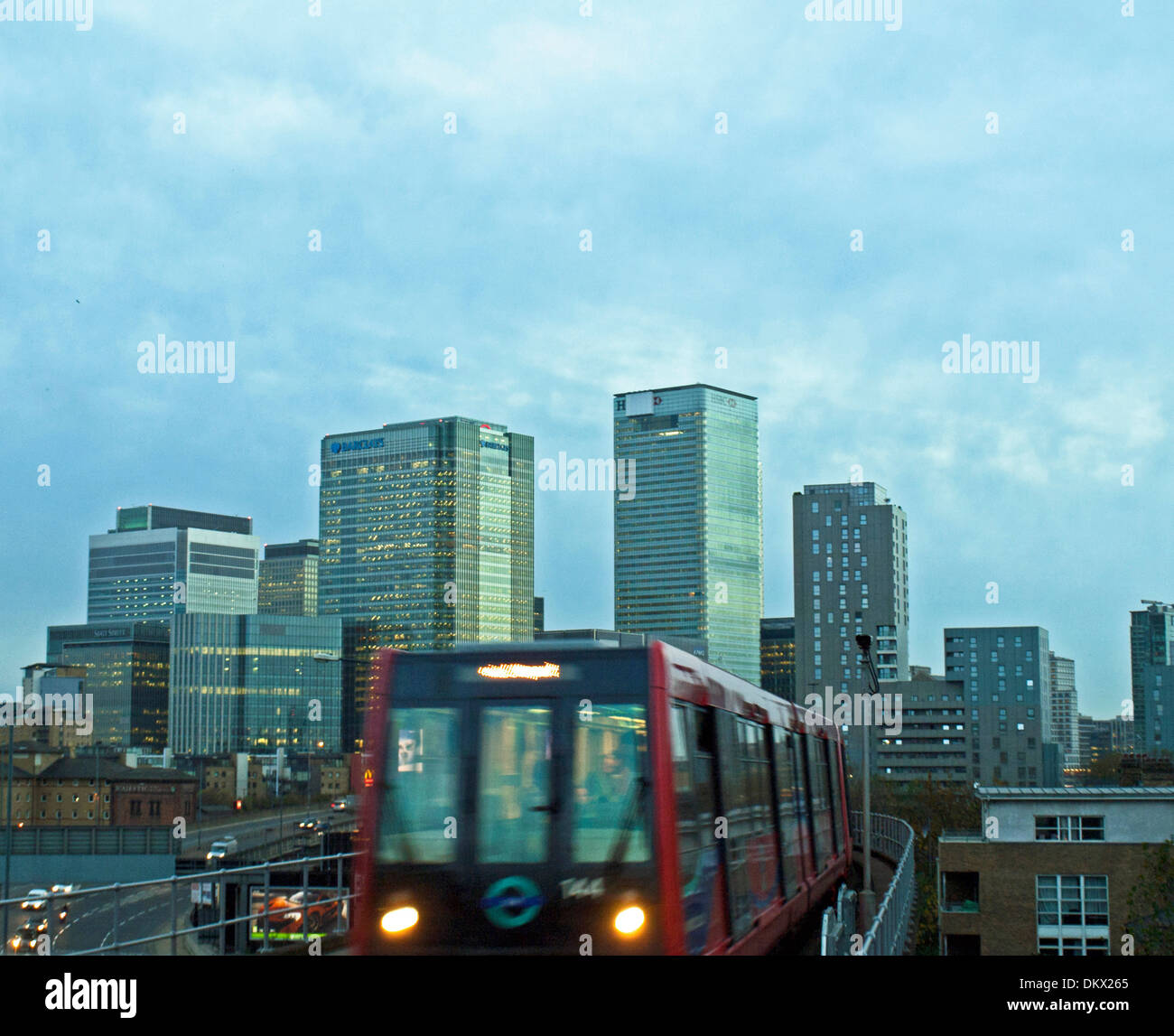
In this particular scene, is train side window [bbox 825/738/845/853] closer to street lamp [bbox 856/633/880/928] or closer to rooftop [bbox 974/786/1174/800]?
street lamp [bbox 856/633/880/928]

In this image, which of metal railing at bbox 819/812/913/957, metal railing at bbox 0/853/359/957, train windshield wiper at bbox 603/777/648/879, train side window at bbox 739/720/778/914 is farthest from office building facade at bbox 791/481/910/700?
train windshield wiper at bbox 603/777/648/879

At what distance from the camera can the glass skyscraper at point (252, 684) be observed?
17038cm

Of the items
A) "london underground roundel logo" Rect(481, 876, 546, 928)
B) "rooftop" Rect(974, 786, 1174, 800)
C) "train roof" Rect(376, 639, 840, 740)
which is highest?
"train roof" Rect(376, 639, 840, 740)

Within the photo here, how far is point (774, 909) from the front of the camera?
15.4m

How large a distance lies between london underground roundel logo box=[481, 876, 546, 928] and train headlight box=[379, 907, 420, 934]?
58 cm

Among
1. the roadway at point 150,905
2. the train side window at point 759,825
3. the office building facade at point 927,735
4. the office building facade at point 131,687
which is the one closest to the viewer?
the roadway at point 150,905

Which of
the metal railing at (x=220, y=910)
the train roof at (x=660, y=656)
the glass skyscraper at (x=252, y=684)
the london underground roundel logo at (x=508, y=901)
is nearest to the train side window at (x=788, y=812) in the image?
the train roof at (x=660, y=656)

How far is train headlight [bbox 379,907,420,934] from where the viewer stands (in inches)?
392

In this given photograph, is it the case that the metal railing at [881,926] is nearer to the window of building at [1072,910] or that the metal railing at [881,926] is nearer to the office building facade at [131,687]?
the window of building at [1072,910]

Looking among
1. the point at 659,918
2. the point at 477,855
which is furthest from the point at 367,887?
the point at 659,918

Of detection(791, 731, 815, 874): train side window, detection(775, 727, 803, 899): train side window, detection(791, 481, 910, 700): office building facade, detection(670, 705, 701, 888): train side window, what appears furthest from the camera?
detection(791, 481, 910, 700): office building facade
